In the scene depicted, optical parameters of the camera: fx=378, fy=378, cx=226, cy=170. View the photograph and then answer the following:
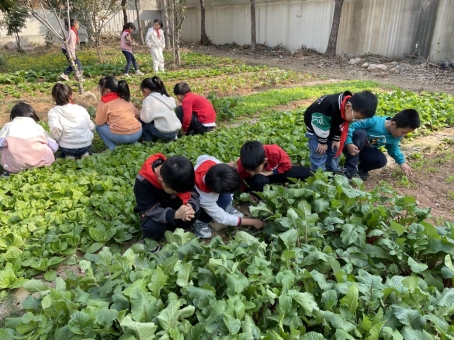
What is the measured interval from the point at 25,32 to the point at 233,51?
12.2 metres

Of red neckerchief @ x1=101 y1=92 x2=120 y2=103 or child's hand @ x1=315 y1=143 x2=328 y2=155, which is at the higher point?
red neckerchief @ x1=101 y1=92 x2=120 y2=103

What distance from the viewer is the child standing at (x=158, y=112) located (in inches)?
237

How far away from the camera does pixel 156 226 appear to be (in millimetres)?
3346

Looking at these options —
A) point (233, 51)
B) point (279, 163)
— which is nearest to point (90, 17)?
point (233, 51)

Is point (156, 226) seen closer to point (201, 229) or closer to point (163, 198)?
point (163, 198)

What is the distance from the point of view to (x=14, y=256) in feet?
10.8

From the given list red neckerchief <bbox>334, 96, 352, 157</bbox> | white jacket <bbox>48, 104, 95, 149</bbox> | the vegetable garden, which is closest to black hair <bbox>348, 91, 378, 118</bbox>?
red neckerchief <bbox>334, 96, 352, 157</bbox>

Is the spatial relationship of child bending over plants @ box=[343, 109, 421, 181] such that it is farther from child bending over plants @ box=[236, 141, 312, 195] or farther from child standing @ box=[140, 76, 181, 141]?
child standing @ box=[140, 76, 181, 141]

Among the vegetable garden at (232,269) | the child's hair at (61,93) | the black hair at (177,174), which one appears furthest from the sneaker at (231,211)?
the child's hair at (61,93)

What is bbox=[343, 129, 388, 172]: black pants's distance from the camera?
15.2 feet

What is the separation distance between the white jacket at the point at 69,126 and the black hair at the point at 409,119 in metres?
4.27

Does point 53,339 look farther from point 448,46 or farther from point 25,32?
point 25,32

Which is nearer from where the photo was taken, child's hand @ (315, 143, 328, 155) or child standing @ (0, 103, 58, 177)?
child's hand @ (315, 143, 328, 155)

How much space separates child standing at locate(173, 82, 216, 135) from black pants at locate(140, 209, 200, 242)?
3.20 metres
